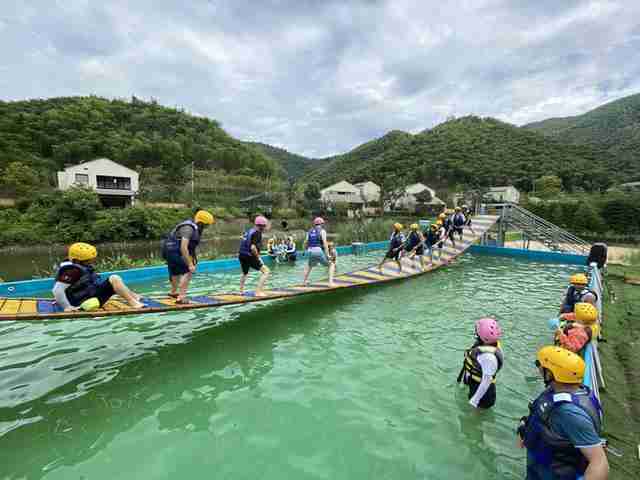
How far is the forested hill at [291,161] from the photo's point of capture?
5458 inches

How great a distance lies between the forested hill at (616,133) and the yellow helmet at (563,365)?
8740 centimetres

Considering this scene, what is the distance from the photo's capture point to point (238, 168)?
7294 centimetres

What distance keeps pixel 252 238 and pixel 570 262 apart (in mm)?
17180

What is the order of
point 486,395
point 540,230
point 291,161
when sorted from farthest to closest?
point 291,161
point 540,230
point 486,395

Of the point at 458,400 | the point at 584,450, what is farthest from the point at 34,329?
the point at 584,450

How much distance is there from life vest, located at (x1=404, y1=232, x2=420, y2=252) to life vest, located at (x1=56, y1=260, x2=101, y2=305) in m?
10.1

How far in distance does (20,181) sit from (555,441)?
45.7 meters

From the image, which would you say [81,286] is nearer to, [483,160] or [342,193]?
[342,193]

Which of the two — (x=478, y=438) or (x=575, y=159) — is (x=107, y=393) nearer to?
(x=478, y=438)

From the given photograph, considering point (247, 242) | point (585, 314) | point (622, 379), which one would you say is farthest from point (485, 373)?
point (247, 242)

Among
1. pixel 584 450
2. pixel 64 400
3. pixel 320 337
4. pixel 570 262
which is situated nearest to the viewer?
pixel 584 450

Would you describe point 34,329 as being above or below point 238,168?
below

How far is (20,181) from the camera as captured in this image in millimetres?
32531

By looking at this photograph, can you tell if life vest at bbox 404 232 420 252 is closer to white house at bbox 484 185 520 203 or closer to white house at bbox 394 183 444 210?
white house at bbox 394 183 444 210
